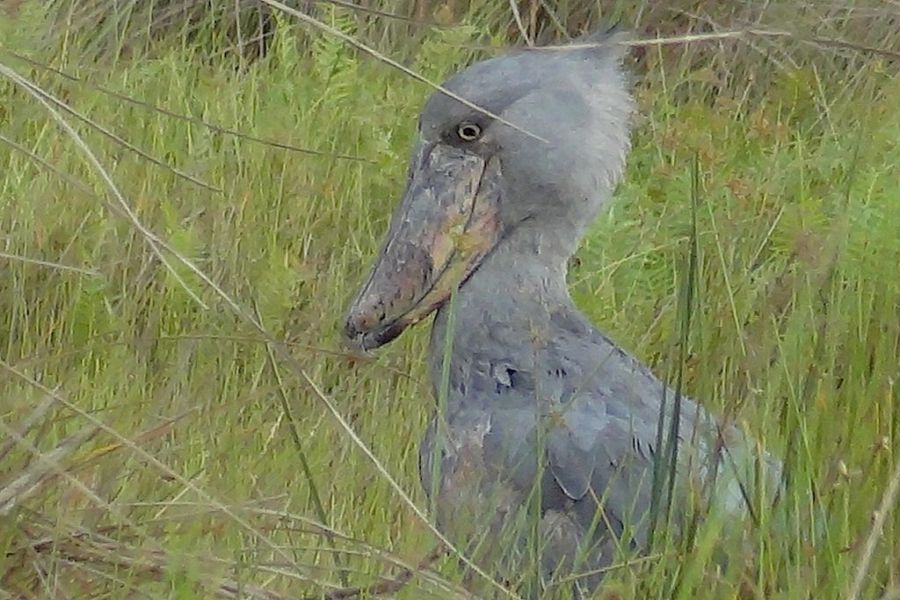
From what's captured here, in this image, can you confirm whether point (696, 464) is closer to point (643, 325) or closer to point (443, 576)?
point (443, 576)

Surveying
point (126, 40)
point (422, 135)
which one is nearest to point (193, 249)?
point (422, 135)

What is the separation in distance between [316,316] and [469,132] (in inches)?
21.9

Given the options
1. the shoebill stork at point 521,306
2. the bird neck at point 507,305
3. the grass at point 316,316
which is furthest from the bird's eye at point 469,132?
the grass at point 316,316

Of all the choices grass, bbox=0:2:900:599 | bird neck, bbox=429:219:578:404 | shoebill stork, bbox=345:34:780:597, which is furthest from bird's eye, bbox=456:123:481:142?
grass, bbox=0:2:900:599

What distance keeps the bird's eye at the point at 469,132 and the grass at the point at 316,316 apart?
30 cm

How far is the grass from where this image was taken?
1663 millimetres

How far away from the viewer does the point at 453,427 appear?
89.4 inches

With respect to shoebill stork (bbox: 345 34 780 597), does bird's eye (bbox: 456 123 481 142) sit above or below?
above

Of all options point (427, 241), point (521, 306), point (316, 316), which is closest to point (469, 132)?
point (427, 241)

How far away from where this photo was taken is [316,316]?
2.97 metres

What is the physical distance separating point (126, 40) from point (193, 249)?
5.89 ft

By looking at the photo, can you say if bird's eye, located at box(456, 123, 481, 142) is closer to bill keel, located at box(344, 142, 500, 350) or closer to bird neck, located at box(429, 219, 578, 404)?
bill keel, located at box(344, 142, 500, 350)

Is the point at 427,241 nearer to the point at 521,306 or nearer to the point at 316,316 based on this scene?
the point at 521,306

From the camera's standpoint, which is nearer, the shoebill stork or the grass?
the grass
